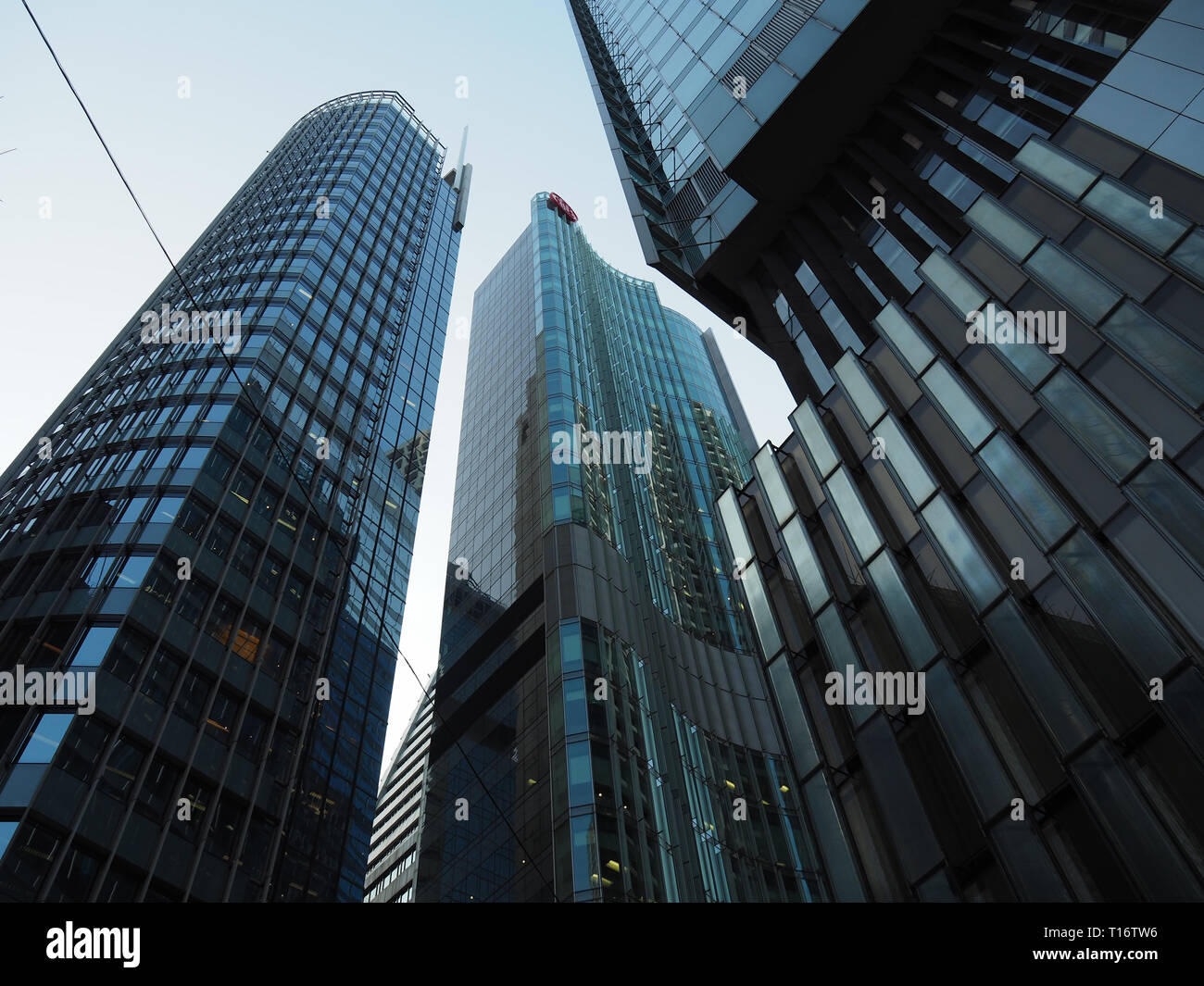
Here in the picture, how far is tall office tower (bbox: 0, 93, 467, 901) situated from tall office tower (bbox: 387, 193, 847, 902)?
5.77 meters

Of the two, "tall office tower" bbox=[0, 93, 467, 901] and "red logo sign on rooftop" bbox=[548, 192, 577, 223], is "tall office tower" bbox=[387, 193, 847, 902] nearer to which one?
"tall office tower" bbox=[0, 93, 467, 901]

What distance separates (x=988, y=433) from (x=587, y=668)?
23899 mm

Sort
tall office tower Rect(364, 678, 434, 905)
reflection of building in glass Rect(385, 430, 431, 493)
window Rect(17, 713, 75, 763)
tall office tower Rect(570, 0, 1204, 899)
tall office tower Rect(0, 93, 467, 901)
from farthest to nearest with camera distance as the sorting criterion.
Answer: tall office tower Rect(364, 678, 434, 905) < reflection of building in glass Rect(385, 430, 431, 493) < tall office tower Rect(0, 93, 467, 901) < window Rect(17, 713, 75, 763) < tall office tower Rect(570, 0, 1204, 899)

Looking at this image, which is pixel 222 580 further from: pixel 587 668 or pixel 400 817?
pixel 400 817

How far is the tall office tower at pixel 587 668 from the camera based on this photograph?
1334 inches

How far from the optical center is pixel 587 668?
3712cm

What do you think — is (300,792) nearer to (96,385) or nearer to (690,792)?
(690,792)

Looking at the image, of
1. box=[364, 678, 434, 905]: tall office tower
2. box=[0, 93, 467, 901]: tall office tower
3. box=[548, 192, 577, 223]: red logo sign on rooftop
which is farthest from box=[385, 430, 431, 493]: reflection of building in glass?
box=[548, 192, 577, 223]: red logo sign on rooftop

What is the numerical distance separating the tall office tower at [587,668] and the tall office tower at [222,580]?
5.77 metres

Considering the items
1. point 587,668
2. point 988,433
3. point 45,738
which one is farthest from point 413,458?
point 988,433

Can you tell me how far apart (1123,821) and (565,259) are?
72.3 metres

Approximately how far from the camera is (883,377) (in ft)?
68.3

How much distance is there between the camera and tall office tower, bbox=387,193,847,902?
111 ft
